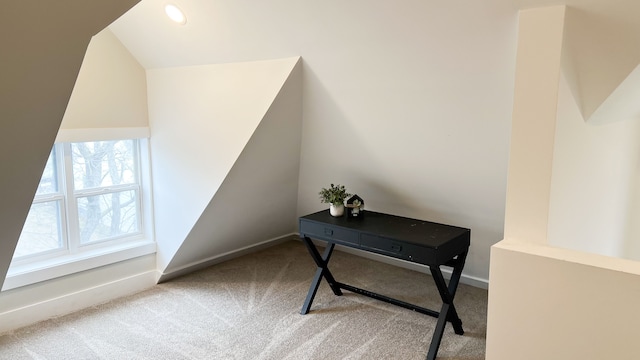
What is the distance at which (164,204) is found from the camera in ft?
12.8

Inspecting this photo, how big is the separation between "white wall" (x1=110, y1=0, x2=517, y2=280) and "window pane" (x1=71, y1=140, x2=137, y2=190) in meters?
0.74

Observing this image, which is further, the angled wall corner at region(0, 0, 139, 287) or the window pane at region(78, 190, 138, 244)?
the window pane at region(78, 190, 138, 244)

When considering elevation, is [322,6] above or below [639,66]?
above

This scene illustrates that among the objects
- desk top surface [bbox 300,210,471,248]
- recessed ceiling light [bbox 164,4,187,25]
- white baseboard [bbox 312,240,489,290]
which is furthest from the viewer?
white baseboard [bbox 312,240,489,290]

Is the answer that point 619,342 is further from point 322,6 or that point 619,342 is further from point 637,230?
point 637,230

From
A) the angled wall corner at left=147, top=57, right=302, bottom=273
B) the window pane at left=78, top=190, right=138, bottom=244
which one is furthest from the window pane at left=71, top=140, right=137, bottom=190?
the angled wall corner at left=147, top=57, right=302, bottom=273

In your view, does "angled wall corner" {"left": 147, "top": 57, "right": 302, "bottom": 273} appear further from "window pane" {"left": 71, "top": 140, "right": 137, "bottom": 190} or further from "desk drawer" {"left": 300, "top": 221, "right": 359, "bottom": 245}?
"desk drawer" {"left": 300, "top": 221, "right": 359, "bottom": 245}

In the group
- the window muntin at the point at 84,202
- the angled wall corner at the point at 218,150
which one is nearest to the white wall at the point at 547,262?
the angled wall corner at the point at 218,150

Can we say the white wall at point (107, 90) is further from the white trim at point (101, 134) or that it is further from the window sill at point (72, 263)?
the window sill at point (72, 263)

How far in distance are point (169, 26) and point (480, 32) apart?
195 cm

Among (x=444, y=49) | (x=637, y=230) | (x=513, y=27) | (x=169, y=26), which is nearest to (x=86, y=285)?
(x=169, y=26)

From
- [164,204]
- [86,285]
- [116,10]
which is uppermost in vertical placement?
[116,10]

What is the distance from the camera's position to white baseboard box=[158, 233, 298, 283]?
4.10 m

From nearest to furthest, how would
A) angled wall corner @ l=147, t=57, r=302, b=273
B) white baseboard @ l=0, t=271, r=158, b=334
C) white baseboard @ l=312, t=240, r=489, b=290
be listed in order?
angled wall corner @ l=147, t=57, r=302, b=273
white baseboard @ l=0, t=271, r=158, b=334
white baseboard @ l=312, t=240, r=489, b=290
